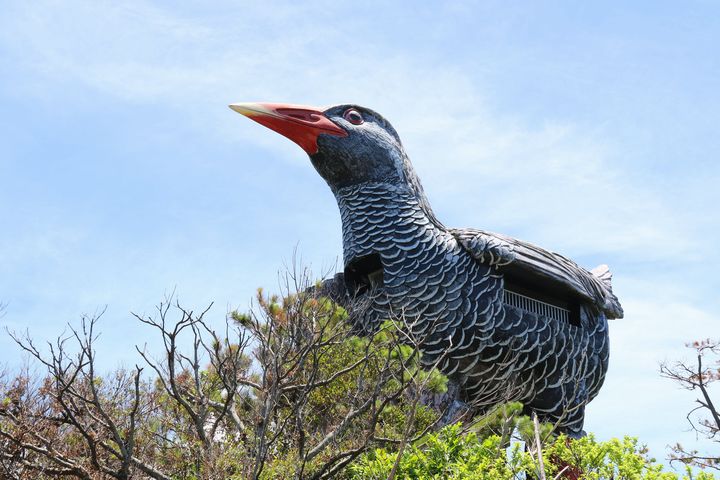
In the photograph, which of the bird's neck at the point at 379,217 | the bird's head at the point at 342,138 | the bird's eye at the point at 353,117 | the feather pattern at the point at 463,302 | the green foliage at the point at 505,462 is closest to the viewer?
the green foliage at the point at 505,462

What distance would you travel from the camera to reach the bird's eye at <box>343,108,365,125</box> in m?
10.8

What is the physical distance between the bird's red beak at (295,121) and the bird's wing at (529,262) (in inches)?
82.9

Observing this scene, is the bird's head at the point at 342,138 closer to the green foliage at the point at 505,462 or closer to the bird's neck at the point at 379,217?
the bird's neck at the point at 379,217

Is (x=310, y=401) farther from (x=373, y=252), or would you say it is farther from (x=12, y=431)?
(x=12, y=431)

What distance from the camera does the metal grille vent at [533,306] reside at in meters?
10.9

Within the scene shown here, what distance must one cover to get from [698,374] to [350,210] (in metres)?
→ 6.16

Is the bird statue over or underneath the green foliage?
over

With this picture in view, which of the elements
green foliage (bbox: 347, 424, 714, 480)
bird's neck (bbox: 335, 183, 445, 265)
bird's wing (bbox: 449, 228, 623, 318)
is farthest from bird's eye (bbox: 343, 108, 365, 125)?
green foliage (bbox: 347, 424, 714, 480)

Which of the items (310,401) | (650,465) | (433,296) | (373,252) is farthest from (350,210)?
(650,465)

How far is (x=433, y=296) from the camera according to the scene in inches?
402

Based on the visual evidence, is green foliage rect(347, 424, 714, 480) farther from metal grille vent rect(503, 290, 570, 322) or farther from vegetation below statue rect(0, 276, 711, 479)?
metal grille vent rect(503, 290, 570, 322)

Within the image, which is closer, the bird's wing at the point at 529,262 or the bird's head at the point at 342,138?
the bird's wing at the point at 529,262

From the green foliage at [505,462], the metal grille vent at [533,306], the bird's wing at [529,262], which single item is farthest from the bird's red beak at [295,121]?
the green foliage at [505,462]

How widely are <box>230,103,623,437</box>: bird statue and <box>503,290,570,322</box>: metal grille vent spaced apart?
0.02m
